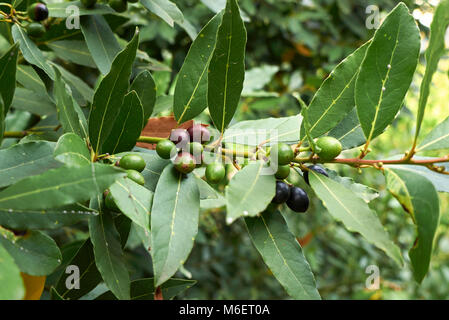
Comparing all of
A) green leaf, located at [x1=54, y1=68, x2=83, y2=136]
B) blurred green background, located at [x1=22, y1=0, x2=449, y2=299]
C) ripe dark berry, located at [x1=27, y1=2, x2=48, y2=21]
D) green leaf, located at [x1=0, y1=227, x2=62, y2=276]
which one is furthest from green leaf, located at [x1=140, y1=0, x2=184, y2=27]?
blurred green background, located at [x1=22, y1=0, x2=449, y2=299]

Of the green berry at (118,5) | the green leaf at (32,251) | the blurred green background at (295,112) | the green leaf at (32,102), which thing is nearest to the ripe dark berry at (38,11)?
the green berry at (118,5)

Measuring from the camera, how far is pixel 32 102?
1106mm

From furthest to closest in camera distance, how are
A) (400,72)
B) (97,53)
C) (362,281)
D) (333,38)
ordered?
1. (362,281)
2. (333,38)
3. (97,53)
4. (400,72)

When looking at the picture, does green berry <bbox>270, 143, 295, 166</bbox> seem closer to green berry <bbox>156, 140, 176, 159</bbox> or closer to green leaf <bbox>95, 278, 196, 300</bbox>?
green berry <bbox>156, 140, 176, 159</bbox>

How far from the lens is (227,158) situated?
84cm

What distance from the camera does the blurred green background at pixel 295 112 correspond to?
230cm

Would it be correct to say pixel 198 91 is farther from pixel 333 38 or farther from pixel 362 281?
pixel 362 281

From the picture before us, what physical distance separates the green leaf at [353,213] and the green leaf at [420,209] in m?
0.04

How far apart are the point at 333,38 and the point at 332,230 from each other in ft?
4.22

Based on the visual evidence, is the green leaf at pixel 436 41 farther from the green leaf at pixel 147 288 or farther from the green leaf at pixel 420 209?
the green leaf at pixel 147 288

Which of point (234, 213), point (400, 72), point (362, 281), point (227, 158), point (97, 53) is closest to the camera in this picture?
point (234, 213)

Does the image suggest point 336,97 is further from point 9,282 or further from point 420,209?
point 9,282
